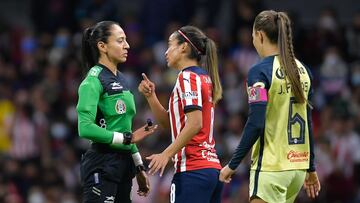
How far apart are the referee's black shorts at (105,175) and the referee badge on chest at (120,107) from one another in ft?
0.95

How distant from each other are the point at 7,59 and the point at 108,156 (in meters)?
10.2

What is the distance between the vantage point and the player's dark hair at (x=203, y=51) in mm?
7273

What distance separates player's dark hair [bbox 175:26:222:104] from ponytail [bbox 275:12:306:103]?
0.69 m

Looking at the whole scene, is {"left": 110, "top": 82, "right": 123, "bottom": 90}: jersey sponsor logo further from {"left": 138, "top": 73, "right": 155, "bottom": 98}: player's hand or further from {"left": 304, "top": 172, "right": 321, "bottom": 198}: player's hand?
{"left": 304, "top": 172, "right": 321, "bottom": 198}: player's hand

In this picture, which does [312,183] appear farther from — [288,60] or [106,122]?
[106,122]

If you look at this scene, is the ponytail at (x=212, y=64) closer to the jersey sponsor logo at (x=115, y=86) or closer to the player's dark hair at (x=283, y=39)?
the player's dark hair at (x=283, y=39)

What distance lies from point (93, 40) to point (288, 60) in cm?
155

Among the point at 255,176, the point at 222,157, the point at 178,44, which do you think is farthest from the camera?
the point at 222,157

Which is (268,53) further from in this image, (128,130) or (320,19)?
(320,19)

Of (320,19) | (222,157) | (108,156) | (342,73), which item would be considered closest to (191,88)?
(108,156)

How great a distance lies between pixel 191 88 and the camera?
7.04m

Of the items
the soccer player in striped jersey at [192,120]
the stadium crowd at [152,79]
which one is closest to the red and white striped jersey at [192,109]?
the soccer player in striped jersey at [192,120]

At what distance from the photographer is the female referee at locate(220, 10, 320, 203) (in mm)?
6691

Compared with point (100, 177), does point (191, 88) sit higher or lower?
higher
